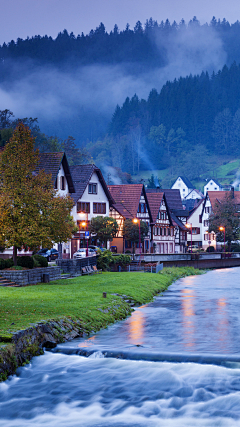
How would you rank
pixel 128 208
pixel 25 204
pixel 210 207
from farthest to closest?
1. pixel 210 207
2. pixel 128 208
3. pixel 25 204

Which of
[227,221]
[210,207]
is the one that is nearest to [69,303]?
[227,221]

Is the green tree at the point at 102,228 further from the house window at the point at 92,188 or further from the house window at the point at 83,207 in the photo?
the house window at the point at 92,188

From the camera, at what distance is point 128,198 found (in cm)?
8781

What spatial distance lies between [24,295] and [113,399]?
1329 centimetres

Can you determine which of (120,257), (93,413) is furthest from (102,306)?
(120,257)

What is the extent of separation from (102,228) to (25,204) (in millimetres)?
34467

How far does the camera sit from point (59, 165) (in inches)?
2340

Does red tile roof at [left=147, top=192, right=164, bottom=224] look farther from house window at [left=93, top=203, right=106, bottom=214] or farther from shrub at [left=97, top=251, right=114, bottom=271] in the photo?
shrub at [left=97, top=251, right=114, bottom=271]

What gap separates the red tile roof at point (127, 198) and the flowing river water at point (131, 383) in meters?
62.6

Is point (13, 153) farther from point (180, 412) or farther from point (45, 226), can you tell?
point (180, 412)

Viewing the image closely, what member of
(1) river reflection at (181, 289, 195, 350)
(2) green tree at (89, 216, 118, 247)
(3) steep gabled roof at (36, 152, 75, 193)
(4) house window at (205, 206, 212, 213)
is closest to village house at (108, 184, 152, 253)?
(2) green tree at (89, 216, 118, 247)

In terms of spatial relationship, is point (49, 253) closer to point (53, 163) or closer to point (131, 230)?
point (53, 163)

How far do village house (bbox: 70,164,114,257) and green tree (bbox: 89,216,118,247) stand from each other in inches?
48.0

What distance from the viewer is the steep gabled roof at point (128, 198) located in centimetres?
8538
